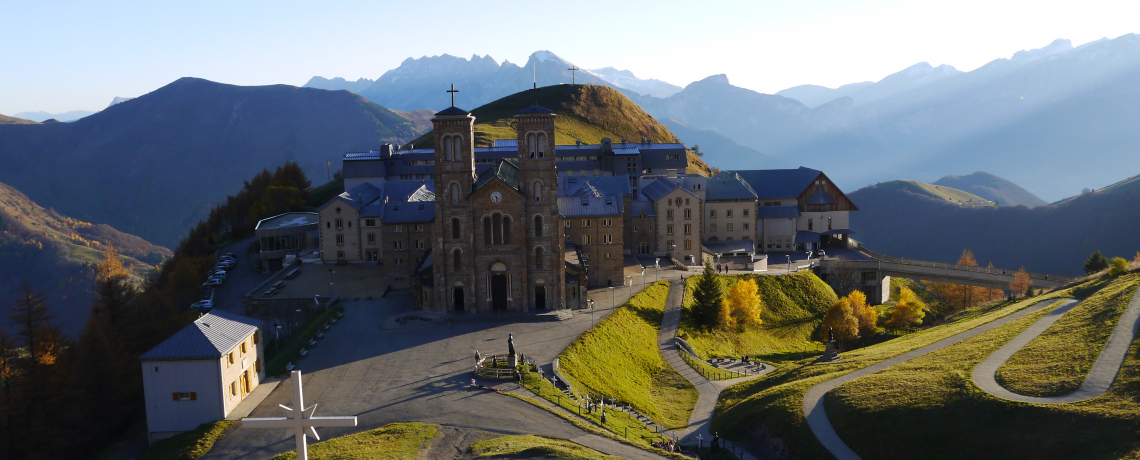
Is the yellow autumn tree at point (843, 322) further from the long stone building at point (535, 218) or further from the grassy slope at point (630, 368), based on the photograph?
the grassy slope at point (630, 368)

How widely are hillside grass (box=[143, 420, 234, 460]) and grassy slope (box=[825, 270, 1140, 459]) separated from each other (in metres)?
33.5

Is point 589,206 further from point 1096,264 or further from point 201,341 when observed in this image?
point 1096,264

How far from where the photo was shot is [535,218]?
2355 inches

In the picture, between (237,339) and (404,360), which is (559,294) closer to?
(404,360)

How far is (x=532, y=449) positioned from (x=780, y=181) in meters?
80.1

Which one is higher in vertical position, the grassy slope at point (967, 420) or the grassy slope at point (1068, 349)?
the grassy slope at point (1068, 349)

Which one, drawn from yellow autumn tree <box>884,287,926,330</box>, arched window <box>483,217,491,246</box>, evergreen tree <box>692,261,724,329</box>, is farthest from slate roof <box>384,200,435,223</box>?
yellow autumn tree <box>884,287,926,330</box>

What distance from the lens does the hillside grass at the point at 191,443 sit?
34938mm

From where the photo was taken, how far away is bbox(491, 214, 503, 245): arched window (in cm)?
5956

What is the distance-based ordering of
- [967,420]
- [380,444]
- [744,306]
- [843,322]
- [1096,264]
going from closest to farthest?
[380,444] < [967,420] < [744,306] < [843,322] < [1096,264]

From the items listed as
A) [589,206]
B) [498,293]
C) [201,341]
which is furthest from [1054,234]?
[201,341]

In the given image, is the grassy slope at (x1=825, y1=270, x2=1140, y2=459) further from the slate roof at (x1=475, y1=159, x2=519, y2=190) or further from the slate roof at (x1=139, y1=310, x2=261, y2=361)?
the slate roof at (x1=139, y1=310, x2=261, y2=361)

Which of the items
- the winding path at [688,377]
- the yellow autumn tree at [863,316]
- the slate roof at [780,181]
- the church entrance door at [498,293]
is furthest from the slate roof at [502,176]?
the slate roof at [780,181]

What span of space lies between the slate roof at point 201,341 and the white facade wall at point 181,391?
418mm
